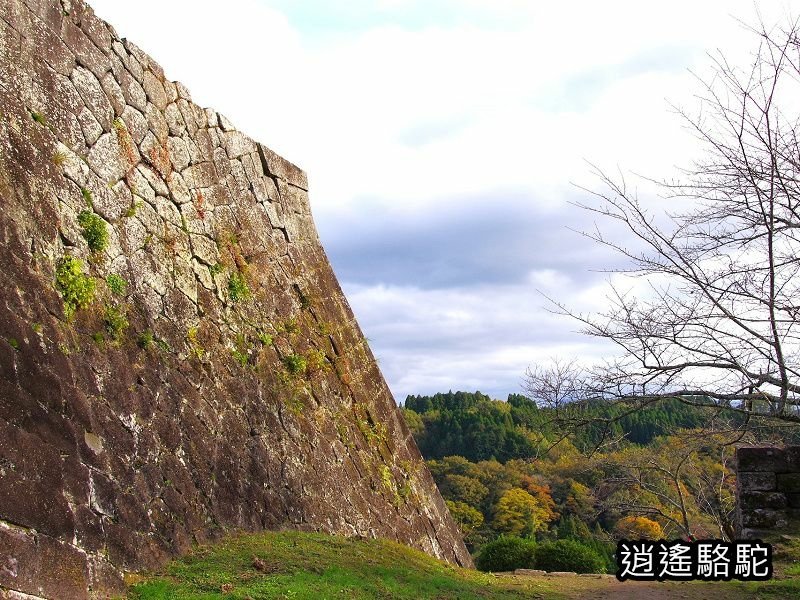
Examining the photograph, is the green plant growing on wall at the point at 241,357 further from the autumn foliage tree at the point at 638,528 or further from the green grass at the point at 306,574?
the autumn foliage tree at the point at 638,528

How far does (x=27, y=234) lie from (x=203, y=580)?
3.15 meters

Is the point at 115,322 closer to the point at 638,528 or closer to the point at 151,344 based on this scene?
the point at 151,344

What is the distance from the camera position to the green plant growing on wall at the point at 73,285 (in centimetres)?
656

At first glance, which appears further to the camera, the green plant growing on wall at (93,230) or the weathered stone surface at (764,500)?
the weathered stone surface at (764,500)

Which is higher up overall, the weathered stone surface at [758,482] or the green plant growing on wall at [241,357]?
the green plant growing on wall at [241,357]

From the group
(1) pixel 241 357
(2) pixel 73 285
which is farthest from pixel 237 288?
(2) pixel 73 285

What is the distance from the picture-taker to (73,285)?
6.66 metres

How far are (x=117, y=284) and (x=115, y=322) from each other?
44 cm

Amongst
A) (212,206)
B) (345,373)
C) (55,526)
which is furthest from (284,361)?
(55,526)

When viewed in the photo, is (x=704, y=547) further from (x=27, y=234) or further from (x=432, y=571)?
(x=27, y=234)

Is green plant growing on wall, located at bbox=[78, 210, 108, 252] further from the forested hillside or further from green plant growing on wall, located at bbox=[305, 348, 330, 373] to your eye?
the forested hillside

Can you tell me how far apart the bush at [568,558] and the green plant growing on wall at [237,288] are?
8.30 meters

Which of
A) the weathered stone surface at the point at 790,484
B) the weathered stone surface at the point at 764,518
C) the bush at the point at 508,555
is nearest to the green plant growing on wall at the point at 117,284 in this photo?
the weathered stone surface at the point at 764,518

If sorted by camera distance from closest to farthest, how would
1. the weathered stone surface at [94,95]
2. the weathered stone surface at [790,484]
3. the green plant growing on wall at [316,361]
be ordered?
the weathered stone surface at [94,95] < the weathered stone surface at [790,484] < the green plant growing on wall at [316,361]
